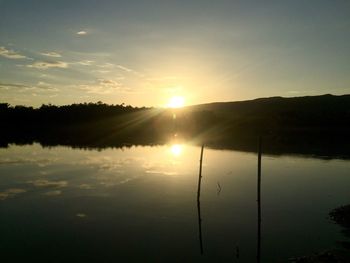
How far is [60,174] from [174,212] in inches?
554

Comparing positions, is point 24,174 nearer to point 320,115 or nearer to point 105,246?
point 105,246

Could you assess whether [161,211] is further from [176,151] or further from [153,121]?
[153,121]

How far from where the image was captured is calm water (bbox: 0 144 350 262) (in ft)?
42.7

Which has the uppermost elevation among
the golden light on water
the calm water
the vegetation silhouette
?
the vegetation silhouette

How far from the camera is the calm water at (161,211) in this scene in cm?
1301

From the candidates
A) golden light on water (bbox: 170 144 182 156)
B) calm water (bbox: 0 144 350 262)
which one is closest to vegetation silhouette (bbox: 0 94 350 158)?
golden light on water (bbox: 170 144 182 156)

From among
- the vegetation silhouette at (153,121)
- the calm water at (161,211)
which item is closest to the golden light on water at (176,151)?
the calm water at (161,211)

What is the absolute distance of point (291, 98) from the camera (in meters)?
143

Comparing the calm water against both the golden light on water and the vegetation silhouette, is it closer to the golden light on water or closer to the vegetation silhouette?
the golden light on water

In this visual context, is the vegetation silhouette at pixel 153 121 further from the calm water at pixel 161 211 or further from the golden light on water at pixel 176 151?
the calm water at pixel 161 211

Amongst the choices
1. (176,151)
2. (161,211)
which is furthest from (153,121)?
(161,211)

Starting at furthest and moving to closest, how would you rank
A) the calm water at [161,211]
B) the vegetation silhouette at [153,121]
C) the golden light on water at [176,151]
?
the vegetation silhouette at [153,121], the golden light on water at [176,151], the calm water at [161,211]

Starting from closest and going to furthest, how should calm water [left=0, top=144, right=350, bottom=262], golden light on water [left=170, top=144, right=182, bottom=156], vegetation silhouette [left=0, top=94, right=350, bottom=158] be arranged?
calm water [left=0, top=144, right=350, bottom=262], golden light on water [left=170, top=144, right=182, bottom=156], vegetation silhouette [left=0, top=94, right=350, bottom=158]

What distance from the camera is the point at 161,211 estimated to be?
59.6 ft
